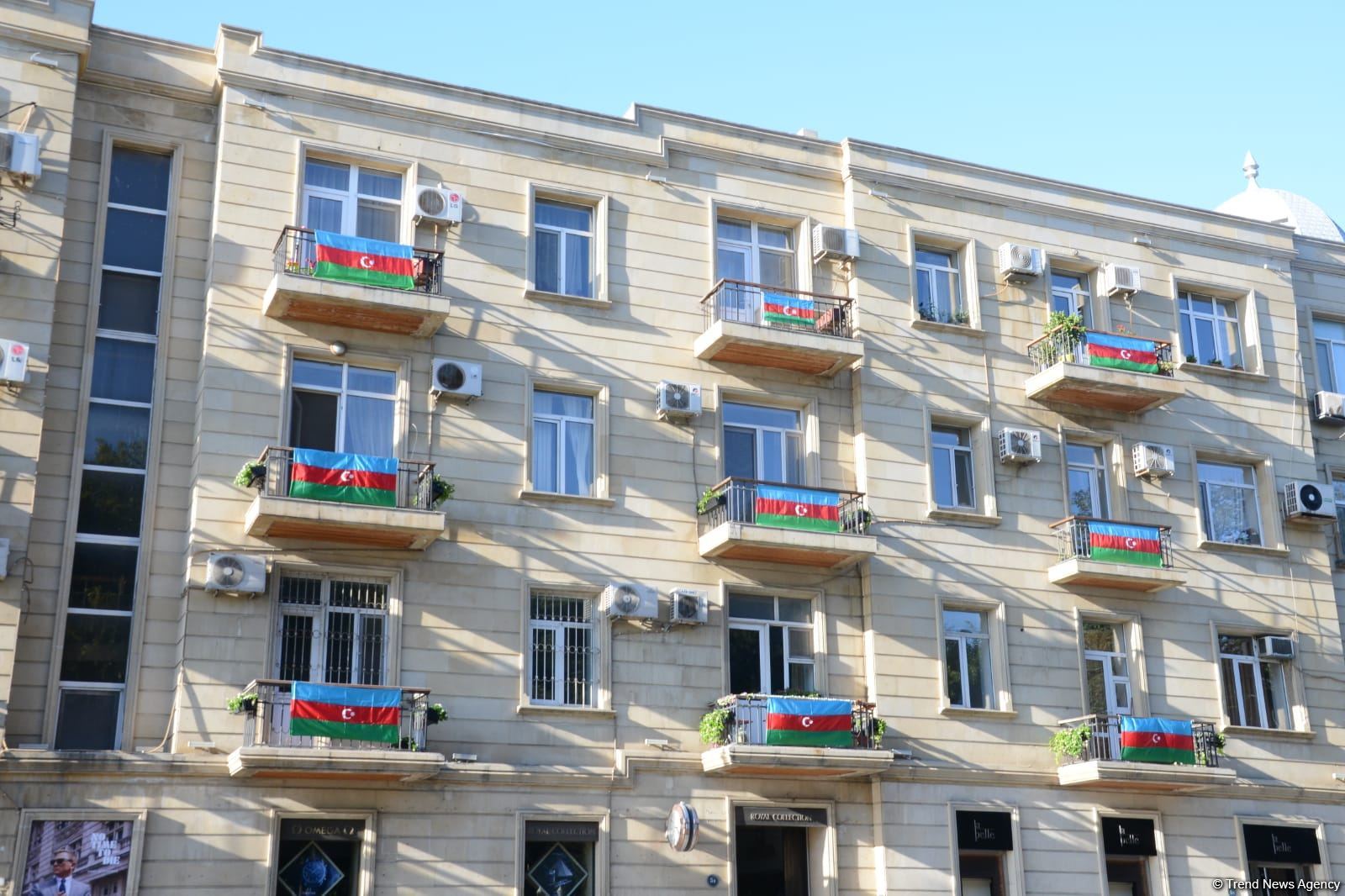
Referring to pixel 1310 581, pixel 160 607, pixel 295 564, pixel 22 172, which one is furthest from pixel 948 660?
pixel 22 172

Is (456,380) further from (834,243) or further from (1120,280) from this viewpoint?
(1120,280)

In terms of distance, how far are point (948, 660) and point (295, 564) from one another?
9.67m

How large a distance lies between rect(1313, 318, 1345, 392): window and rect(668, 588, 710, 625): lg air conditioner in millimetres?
13499

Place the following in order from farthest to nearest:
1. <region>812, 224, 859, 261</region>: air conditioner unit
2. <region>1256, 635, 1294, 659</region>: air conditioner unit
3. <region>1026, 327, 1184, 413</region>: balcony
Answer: <region>1256, 635, 1294, 659</region>: air conditioner unit → <region>1026, 327, 1184, 413</region>: balcony → <region>812, 224, 859, 261</region>: air conditioner unit

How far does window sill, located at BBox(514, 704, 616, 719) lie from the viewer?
20.0 meters

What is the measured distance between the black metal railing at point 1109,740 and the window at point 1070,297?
6.85 m

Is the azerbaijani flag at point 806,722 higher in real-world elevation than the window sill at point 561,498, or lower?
lower

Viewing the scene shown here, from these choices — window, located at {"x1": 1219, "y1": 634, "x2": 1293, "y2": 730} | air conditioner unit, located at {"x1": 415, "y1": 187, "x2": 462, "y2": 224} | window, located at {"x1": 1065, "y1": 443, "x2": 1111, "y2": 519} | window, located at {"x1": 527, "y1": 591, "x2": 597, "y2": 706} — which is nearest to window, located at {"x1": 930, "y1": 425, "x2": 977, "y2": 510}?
window, located at {"x1": 1065, "y1": 443, "x2": 1111, "y2": 519}

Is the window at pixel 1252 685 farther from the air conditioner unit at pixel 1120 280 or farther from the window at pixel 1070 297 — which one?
the air conditioner unit at pixel 1120 280

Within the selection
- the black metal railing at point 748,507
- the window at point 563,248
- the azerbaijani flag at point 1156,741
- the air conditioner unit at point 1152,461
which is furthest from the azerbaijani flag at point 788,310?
the azerbaijani flag at point 1156,741

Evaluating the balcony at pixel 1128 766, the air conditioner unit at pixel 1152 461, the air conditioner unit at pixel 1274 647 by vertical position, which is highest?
the air conditioner unit at pixel 1152 461

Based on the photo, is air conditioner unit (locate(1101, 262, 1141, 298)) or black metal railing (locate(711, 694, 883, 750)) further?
air conditioner unit (locate(1101, 262, 1141, 298))

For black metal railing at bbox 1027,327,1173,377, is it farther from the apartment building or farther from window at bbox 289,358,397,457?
window at bbox 289,358,397,457

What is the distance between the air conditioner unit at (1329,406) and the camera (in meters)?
26.6
